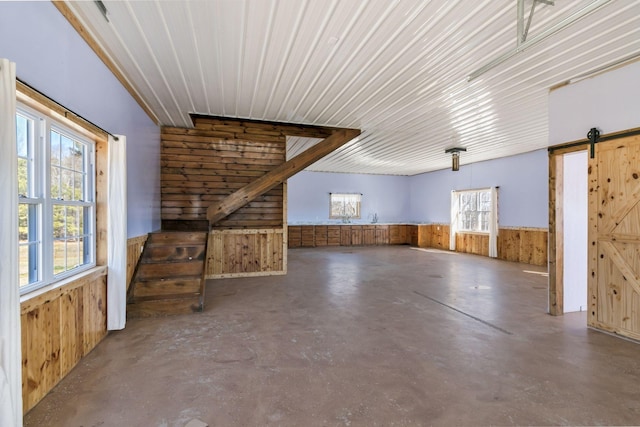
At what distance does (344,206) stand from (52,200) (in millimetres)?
10066

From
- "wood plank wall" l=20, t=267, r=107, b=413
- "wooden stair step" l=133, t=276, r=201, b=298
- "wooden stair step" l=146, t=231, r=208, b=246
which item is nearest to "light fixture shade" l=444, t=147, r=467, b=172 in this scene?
"wooden stair step" l=146, t=231, r=208, b=246

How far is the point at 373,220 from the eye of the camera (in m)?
12.2

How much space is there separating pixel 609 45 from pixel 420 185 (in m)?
9.28

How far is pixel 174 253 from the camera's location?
181 inches

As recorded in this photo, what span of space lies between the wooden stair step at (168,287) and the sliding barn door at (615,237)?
186 inches

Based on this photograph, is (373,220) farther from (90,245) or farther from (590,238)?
(90,245)

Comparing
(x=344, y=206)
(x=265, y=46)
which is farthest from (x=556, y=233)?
(x=344, y=206)

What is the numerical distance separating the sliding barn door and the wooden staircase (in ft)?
15.1

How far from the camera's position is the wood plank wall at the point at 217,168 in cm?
579

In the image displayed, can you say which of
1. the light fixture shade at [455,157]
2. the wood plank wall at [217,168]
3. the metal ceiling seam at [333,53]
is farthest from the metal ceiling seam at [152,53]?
the light fixture shade at [455,157]

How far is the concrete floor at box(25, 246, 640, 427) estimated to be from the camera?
193cm

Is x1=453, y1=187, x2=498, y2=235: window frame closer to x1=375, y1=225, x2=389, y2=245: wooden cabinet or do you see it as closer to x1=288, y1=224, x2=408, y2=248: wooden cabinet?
x1=288, y1=224, x2=408, y2=248: wooden cabinet

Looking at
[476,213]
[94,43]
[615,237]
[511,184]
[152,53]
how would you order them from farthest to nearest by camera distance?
[476,213], [511,184], [615,237], [152,53], [94,43]

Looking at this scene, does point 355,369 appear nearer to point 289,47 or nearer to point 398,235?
point 289,47
